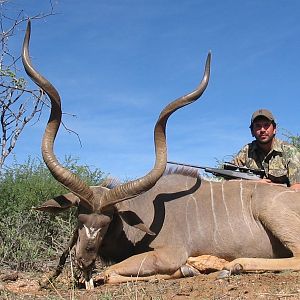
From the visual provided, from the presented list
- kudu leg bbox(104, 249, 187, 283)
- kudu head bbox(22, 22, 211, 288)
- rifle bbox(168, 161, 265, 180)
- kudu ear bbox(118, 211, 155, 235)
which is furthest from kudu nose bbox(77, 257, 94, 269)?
rifle bbox(168, 161, 265, 180)

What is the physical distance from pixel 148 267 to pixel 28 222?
1.63m

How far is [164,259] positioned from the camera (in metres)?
3.89

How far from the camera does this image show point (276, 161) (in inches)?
199

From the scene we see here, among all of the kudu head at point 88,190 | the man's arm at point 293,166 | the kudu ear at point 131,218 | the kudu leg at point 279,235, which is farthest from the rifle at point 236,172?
the kudu ear at point 131,218

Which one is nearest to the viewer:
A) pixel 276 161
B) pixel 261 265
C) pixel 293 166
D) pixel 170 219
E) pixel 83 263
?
pixel 83 263

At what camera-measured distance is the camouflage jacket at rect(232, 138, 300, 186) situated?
4898 mm

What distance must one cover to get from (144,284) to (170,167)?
1.38 m

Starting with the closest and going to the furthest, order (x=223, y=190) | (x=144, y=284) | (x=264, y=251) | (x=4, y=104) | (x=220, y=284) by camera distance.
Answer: (x=220, y=284), (x=144, y=284), (x=264, y=251), (x=223, y=190), (x=4, y=104)

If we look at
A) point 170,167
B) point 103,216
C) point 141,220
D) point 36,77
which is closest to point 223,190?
point 170,167

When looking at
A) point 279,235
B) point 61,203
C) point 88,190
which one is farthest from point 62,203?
point 279,235

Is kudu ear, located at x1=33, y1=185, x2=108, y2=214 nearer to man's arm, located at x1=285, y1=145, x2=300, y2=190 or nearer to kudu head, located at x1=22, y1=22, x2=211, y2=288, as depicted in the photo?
kudu head, located at x1=22, y1=22, x2=211, y2=288

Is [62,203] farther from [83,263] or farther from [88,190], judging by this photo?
[83,263]

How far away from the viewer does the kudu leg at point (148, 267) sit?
3682 millimetres

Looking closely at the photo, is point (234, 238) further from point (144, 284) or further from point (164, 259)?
point (144, 284)
